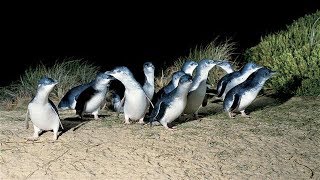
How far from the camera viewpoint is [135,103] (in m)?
7.99

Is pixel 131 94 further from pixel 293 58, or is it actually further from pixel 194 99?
pixel 293 58

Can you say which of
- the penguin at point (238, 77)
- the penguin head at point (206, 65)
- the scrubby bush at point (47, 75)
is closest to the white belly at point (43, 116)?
the penguin head at point (206, 65)

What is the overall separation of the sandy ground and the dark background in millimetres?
6036

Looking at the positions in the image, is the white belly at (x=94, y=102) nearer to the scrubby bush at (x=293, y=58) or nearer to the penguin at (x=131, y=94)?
the penguin at (x=131, y=94)

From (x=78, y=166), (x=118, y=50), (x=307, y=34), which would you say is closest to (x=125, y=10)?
(x=118, y=50)

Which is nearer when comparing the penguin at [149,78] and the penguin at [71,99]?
the penguin at [149,78]

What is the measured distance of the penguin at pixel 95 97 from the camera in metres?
8.52

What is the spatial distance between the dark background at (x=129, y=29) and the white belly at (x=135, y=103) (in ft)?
19.1

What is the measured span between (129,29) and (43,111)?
33.7 feet

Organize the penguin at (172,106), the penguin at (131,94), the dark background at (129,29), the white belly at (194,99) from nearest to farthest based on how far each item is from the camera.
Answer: the penguin at (172,106) < the penguin at (131,94) < the white belly at (194,99) < the dark background at (129,29)

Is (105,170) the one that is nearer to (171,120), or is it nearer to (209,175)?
(209,175)

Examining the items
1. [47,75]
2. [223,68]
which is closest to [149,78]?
[223,68]

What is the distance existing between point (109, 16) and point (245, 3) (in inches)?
180

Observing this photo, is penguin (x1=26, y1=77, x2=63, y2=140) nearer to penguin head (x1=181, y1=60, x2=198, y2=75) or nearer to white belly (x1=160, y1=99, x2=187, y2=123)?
white belly (x1=160, y1=99, x2=187, y2=123)
